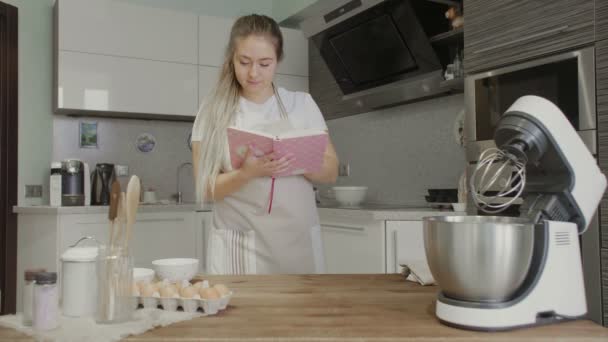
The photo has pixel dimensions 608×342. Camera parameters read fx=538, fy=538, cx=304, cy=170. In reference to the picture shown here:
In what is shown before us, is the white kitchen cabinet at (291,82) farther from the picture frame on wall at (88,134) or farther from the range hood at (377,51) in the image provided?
the picture frame on wall at (88,134)

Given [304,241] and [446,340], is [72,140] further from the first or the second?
[446,340]

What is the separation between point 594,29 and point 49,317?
187cm

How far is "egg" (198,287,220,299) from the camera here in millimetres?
980

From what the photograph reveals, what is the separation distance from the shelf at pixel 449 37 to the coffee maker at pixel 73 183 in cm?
230

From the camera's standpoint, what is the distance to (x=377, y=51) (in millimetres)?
3146

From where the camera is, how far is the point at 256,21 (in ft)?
5.80

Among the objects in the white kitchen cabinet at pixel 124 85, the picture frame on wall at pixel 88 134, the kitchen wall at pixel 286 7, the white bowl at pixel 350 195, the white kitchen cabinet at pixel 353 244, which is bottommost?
the white kitchen cabinet at pixel 353 244

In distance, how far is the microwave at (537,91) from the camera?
1.88m

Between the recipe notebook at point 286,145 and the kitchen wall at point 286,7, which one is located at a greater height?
the kitchen wall at point 286,7

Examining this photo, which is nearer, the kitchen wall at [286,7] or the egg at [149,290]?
the egg at [149,290]

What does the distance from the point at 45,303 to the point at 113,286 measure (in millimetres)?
107

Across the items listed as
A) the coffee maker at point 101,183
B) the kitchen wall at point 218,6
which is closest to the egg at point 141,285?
the coffee maker at point 101,183

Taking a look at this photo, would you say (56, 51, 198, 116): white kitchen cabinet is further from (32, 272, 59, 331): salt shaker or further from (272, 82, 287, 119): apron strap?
(32, 272, 59, 331): salt shaker

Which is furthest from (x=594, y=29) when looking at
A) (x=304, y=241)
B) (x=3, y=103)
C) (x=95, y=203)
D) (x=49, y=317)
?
(x=3, y=103)
